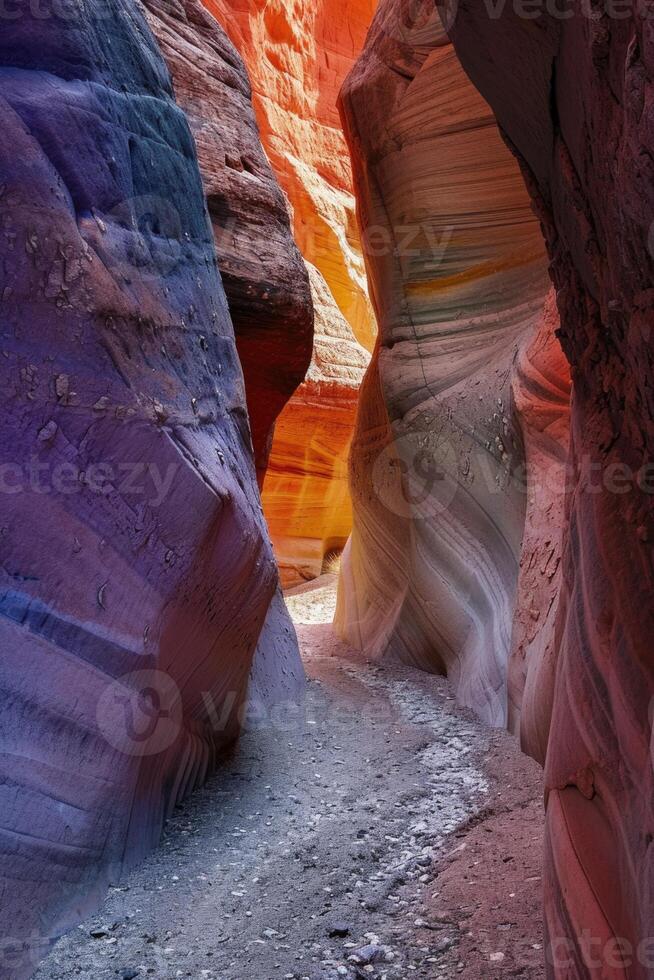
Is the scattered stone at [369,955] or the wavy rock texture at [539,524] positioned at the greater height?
the wavy rock texture at [539,524]

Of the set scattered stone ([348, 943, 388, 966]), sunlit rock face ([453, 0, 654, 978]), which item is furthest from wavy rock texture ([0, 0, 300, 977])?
sunlit rock face ([453, 0, 654, 978])

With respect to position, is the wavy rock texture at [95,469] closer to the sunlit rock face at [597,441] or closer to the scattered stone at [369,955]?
the scattered stone at [369,955]

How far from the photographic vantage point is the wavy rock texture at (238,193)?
4.32 meters

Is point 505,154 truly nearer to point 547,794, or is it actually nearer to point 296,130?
point 547,794

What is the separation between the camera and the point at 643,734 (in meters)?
1.48

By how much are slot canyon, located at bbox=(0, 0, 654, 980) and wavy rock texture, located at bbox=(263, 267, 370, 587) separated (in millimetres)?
6147

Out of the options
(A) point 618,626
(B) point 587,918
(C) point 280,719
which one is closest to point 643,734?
(A) point 618,626

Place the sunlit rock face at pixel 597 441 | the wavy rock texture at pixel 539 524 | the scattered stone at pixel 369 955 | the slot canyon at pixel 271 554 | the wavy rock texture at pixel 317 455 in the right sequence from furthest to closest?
→ the wavy rock texture at pixel 317 455
the wavy rock texture at pixel 539 524
the scattered stone at pixel 369 955
the slot canyon at pixel 271 554
the sunlit rock face at pixel 597 441

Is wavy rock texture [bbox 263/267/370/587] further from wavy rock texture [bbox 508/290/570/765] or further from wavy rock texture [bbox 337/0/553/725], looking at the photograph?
wavy rock texture [bbox 508/290/570/765]

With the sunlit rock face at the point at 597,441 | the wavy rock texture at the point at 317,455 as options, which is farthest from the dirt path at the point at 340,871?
the wavy rock texture at the point at 317,455

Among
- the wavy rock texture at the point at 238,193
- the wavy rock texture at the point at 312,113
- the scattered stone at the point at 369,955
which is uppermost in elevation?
the wavy rock texture at the point at 312,113

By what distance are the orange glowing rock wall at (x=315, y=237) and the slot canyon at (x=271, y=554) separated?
6.38 metres

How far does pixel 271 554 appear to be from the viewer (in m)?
3.51

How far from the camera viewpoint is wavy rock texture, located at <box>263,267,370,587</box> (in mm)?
11539
